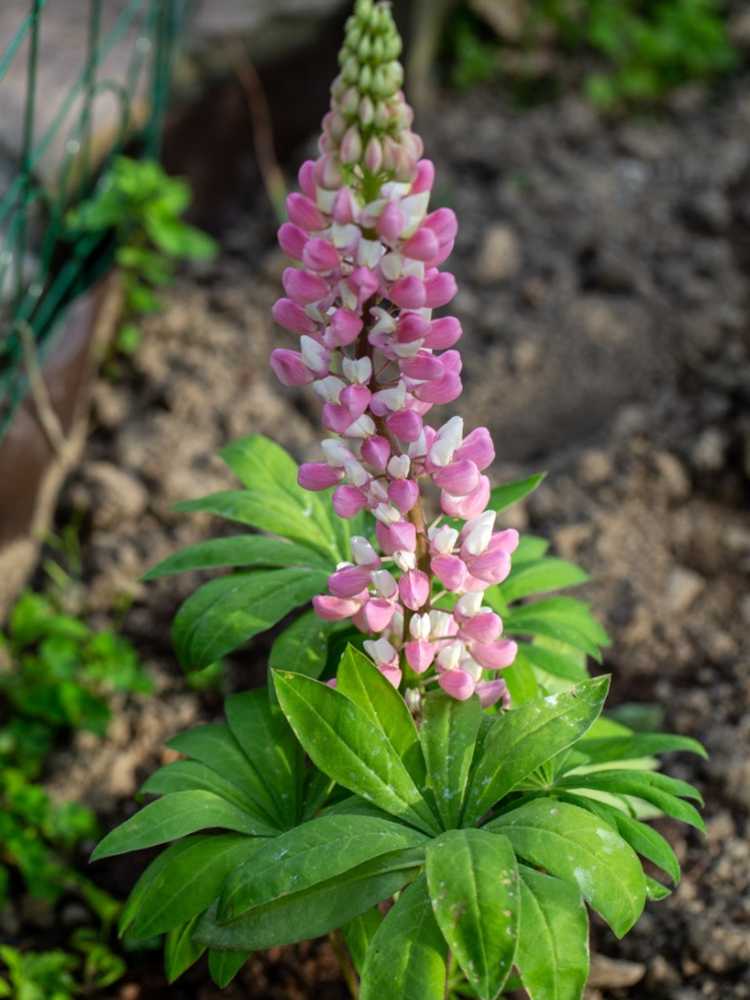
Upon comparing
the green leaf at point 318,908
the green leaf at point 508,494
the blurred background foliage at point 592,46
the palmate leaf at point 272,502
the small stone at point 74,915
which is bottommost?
the small stone at point 74,915

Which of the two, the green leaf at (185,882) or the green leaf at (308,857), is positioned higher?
the green leaf at (308,857)

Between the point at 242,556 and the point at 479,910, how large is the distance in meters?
0.74

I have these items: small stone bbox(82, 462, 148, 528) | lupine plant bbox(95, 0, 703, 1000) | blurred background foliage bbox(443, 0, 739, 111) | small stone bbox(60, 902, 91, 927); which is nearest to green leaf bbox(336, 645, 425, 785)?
lupine plant bbox(95, 0, 703, 1000)

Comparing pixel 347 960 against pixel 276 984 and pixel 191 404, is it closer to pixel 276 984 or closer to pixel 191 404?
pixel 276 984

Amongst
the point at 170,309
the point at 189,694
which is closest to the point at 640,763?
the point at 189,694

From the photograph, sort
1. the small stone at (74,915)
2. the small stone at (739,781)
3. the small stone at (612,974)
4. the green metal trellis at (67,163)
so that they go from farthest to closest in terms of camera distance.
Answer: the green metal trellis at (67,163) < the small stone at (739,781) < the small stone at (74,915) < the small stone at (612,974)

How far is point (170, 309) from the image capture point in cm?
384

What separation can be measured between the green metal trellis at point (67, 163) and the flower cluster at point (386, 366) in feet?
4.14

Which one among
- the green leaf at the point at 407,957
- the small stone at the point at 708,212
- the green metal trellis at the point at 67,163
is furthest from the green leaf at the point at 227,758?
the small stone at the point at 708,212

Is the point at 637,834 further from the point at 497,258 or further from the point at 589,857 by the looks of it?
the point at 497,258

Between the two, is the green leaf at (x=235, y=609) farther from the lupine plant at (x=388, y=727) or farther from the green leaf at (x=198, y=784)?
the green leaf at (x=198, y=784)

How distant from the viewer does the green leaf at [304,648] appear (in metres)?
1.97

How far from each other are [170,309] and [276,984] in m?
2.10

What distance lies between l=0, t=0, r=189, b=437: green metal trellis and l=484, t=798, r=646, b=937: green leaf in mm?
1778
